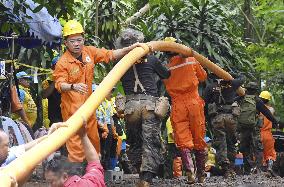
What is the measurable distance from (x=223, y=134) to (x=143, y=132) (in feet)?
11.7

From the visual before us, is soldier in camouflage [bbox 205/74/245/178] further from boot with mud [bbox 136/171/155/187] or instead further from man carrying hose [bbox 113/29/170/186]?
boot with mud [bbox 136/171/155/187]

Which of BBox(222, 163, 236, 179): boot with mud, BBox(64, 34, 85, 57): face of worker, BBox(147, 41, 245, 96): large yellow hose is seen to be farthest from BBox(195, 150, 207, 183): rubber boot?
BBox(64, 34, 85, 57): face of worker

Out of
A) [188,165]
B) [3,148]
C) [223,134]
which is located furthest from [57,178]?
[223,134]

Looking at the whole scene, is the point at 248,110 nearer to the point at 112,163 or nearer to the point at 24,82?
the point at 112,163

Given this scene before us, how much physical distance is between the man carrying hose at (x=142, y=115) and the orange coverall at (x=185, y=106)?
137 centimetres

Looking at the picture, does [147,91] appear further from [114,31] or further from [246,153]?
[114,31]

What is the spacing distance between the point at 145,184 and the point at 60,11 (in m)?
2.65

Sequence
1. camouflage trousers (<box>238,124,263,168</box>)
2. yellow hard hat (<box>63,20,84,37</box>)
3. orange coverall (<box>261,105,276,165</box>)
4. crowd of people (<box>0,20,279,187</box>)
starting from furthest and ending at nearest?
orange coverall (<box>261,105,276,165</box>)
camouflage trousers (<box>238,124,263,168</box>)
yellow hard hat (<box>63,20,84,37</box>)
crowd of people (<box>0,20,279,187</box>)

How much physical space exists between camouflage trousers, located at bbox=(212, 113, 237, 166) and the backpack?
2265 mm

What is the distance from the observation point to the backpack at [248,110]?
648 inches

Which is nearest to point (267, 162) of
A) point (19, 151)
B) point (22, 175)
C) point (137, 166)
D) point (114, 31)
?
point (114, 31)

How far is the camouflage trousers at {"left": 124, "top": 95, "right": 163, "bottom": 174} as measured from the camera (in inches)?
402

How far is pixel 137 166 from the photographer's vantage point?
10555mm

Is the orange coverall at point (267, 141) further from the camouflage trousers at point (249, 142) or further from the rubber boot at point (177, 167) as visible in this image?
the rubber boot at point (177, 167)
